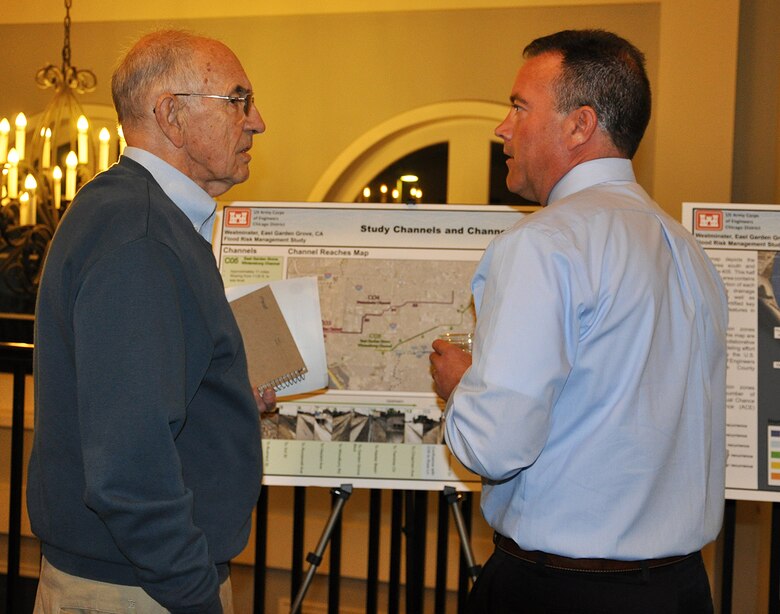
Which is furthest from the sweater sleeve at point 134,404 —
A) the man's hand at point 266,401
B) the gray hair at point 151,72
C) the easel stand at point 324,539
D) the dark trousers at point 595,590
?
the easel stand at point 324,539

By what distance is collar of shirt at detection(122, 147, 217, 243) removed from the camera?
1.54m

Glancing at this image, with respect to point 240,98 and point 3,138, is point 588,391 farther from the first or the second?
point 3,138

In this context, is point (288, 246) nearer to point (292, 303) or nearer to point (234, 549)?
point (292, 303)

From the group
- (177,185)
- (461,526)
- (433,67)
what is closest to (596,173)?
(177,185)

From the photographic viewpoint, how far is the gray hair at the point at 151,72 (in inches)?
61.3

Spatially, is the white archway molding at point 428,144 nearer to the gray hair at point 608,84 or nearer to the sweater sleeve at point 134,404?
the gray hair at point 608,84

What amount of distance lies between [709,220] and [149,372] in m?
1.90

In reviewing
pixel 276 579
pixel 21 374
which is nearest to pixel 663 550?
pixel 21 374

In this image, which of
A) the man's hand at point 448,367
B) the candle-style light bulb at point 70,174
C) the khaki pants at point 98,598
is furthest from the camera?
the candle-style light bulb at point 70,174

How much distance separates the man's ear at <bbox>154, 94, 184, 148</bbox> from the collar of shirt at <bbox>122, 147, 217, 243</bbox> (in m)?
0.05

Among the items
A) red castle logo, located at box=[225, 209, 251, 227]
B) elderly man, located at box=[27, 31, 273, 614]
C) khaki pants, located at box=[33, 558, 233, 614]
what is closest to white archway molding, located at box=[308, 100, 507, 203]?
red castle logo, located at box=[225, 209, 251, 227]

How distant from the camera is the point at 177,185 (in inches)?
61.4

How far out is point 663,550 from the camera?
1508 millimetres

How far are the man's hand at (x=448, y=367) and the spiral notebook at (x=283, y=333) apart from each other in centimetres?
56
